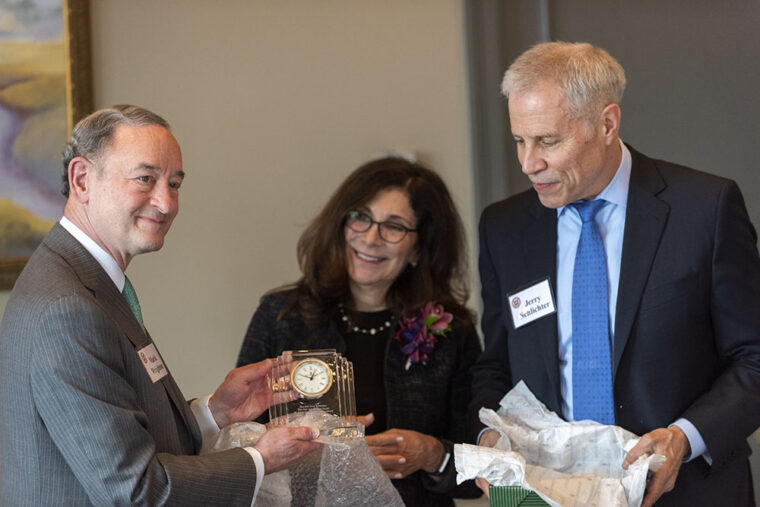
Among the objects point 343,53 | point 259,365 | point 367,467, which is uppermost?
point 343,53

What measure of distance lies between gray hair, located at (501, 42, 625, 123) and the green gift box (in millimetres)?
981

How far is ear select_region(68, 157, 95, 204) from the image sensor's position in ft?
6.45

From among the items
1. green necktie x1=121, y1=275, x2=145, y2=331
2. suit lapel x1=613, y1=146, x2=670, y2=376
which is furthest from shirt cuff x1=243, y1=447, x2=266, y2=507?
suit lapel x1=613, y1=146, x2=670, y2=376

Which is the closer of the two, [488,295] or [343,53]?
[488,295]

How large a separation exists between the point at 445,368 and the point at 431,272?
37 cm

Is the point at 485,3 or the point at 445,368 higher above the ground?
the point at 485,3

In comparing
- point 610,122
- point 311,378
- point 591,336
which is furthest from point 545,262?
point 311,378

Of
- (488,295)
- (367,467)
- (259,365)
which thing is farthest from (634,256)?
(259,365)

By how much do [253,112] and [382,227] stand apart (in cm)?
100

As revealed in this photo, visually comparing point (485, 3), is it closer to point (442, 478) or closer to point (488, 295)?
point (488, 295)

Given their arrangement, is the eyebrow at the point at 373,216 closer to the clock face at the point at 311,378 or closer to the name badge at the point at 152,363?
the clock face at the point at 311,378

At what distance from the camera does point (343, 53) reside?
3852 mm

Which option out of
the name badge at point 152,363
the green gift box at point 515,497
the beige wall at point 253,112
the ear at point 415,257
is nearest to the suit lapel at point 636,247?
the green gift box at point 515,497

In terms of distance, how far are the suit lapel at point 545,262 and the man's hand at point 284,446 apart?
715 mm
